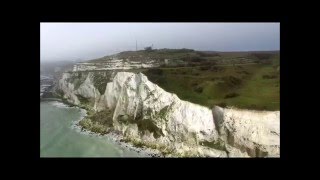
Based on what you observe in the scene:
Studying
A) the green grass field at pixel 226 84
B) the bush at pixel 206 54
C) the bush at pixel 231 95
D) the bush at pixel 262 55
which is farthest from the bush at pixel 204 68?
the bush at pixel 262 55

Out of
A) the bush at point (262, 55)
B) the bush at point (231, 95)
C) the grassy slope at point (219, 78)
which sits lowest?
the bush at point (231, 95)

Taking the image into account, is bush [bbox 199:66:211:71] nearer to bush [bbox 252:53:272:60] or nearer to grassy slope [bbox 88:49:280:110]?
grassy slope [bbox 88:49:280:110]

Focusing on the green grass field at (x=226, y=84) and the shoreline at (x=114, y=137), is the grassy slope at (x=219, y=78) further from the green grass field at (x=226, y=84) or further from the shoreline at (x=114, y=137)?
the shoreline at (x=114, y=137)

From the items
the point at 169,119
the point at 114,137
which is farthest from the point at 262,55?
the point at 114,137

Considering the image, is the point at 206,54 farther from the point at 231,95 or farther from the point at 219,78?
the point at 231,95
